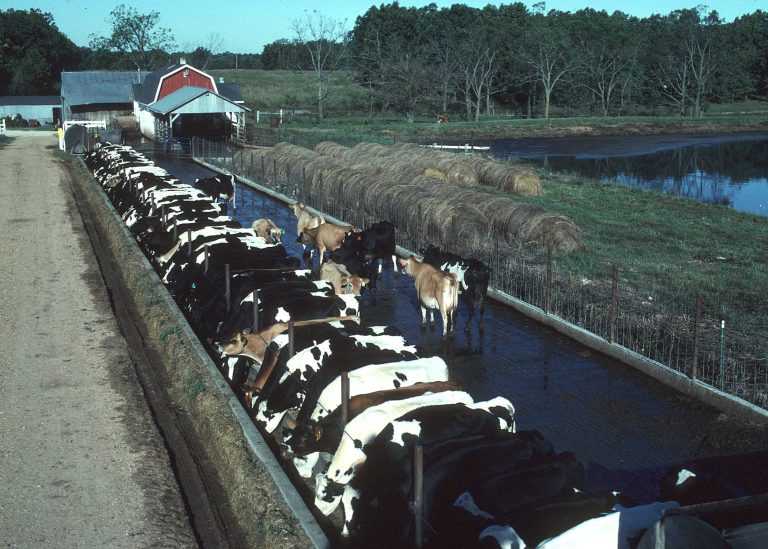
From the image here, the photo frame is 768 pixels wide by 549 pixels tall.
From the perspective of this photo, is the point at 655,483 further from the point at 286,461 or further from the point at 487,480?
the point at 286,461

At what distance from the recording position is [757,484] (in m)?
9.56

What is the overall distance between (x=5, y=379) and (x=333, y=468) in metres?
6.50

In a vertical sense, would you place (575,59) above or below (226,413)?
above

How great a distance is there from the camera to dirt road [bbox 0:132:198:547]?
898cm

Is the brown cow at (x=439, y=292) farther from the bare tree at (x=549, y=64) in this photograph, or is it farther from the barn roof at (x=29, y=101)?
the barn roof at (x=29, y=101)

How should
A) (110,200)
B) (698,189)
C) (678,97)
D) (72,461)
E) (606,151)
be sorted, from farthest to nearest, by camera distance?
(678,97) < (606,151) < (698,189) < (110,200) < (72,461)

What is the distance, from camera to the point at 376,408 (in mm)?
9328

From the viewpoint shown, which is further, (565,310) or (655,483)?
(565,310)

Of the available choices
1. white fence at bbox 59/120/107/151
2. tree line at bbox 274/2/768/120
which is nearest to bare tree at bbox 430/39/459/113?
tree line at bbox 274/2/768/120

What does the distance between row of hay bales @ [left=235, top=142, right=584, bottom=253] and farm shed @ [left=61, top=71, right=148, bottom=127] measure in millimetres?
38785

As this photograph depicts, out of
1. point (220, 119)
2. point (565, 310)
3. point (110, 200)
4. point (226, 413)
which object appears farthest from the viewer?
point (220, 119)

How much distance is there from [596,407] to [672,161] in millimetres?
47404

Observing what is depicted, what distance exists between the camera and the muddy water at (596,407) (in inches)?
392

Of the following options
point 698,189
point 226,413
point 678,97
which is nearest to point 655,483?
point 226,413
